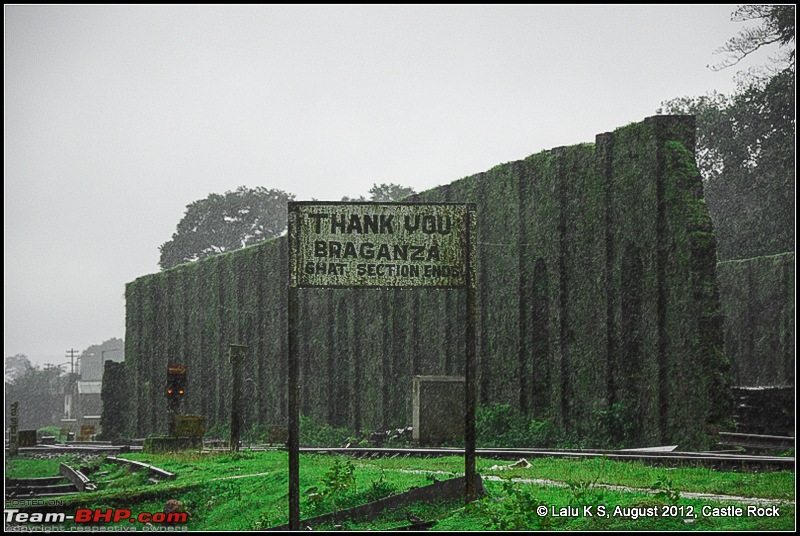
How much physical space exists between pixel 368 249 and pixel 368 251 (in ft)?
0.06

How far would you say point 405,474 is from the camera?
1193 centimetres

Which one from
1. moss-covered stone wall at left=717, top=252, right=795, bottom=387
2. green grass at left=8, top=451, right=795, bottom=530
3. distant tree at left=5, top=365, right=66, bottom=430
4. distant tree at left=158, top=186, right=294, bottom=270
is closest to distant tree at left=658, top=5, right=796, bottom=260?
moss-covered stone wall at left=717, top=252, right=795, bottom=387

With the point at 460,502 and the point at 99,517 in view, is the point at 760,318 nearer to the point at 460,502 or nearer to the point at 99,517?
the point at 460,502

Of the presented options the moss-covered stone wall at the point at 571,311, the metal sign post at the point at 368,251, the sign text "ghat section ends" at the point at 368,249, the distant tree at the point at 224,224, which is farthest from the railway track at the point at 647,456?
the distant tree at the point at 224,224

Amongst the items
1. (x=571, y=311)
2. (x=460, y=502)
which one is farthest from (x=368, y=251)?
(x=571, y=311)

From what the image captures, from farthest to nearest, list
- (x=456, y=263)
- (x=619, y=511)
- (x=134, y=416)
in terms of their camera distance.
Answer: (x=134, y=416), (x=456, y=263), (x=619, y=511)

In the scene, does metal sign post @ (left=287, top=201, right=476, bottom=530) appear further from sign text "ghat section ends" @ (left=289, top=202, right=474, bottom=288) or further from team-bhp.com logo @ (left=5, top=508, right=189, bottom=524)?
team-bhp.com logo @ (left=5, top=508, right=189, bottom=524)

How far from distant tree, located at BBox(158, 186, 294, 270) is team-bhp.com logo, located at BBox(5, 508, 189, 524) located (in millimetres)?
57241

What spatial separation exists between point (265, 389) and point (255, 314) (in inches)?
108

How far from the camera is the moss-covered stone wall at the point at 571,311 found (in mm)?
17062

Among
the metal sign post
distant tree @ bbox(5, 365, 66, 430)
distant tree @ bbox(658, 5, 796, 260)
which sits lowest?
distant tree @ bbox(5, 365, 66, 430)

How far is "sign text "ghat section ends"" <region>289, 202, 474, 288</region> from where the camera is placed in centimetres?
949

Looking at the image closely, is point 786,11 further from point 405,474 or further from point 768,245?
point 405,474

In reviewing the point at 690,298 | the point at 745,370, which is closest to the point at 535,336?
the point at 690,298
